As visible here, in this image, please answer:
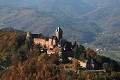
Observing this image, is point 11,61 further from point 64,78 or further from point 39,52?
point 64,78

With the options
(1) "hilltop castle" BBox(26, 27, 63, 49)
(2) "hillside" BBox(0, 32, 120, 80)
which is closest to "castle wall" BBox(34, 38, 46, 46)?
(1) "hilltop castle" BBox(26, 27, 63, 49)

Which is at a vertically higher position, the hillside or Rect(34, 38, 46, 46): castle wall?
Rect(34, 38, 46, 46): castle wall

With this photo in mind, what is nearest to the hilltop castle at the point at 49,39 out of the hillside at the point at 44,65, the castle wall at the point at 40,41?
the castle wall at the point at 40,41

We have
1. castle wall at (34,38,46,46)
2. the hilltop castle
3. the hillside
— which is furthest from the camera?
castle wall at (34,38,46,46)

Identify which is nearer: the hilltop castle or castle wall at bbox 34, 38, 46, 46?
the hilltop castle

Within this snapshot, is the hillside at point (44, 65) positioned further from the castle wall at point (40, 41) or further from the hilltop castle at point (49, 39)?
the castle wall at point (40, 41)

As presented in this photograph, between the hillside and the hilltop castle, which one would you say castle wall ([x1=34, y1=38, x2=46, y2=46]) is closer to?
the hilltop castle

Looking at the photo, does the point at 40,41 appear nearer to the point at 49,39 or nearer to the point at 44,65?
the point at 49,39

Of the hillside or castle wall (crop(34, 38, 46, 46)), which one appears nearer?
the hillside

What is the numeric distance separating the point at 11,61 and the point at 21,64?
22.3 feet

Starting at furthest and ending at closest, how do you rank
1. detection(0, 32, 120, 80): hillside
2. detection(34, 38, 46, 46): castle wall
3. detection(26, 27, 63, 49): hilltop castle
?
1. detection(34, 38, 46, 46): castle wall
2. detection(26, 27, 63, 49): hilltop castle
3. detection(0, 32, 120, 80): hillside

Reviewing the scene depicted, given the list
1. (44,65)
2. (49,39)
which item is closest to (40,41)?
(49,39)

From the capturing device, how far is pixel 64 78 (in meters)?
→ 68.0

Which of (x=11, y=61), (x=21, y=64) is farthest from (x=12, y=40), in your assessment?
(x=21, y=64)
